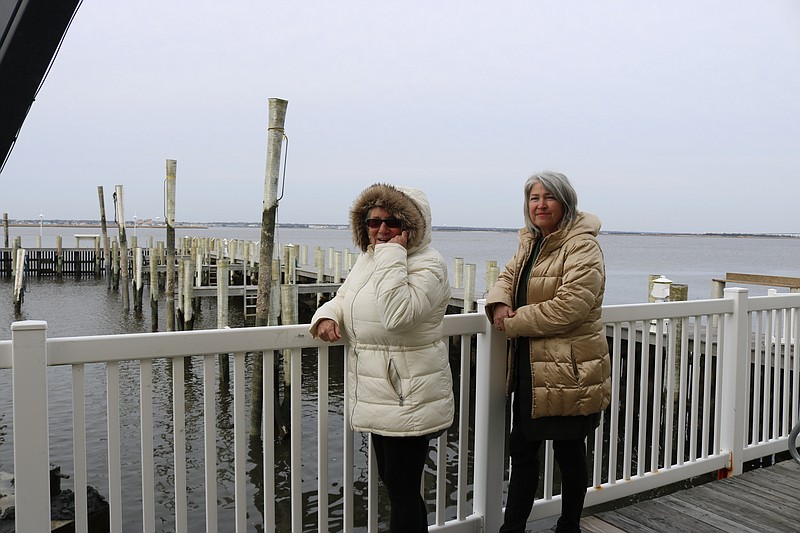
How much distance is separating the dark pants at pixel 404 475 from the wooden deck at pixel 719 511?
113 cm

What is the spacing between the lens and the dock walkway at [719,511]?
3004mm

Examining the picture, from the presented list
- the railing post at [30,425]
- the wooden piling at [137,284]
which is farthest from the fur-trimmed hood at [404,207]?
the wooden piling at [137,284]

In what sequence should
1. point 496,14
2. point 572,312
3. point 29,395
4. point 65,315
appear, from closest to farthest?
point 29,395
point 572,312
point 496,14
point 65,315

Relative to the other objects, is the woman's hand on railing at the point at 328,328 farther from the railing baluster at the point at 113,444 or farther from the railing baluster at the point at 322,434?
the railing baluster at the point at 113,444

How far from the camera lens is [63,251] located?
32.4 metres

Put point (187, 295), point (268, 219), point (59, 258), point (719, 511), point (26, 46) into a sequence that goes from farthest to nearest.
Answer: point (59, 258) < point (187, 295) < point (268, 219) < point (26, 46) < point (719, 511)

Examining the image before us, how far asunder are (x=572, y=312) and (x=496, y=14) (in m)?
6.56

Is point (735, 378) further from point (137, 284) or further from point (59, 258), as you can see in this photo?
point (59, 258)

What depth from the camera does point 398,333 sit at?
2.06m

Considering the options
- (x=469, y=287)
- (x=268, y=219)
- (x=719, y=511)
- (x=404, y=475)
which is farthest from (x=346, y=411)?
(x=469, y=287)

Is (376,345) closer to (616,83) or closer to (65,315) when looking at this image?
→ (616,83)

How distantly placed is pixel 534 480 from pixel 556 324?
756 millimetres

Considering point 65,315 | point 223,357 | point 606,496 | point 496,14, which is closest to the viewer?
point 606,496

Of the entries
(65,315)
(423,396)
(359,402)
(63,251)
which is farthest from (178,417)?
(63,251)
